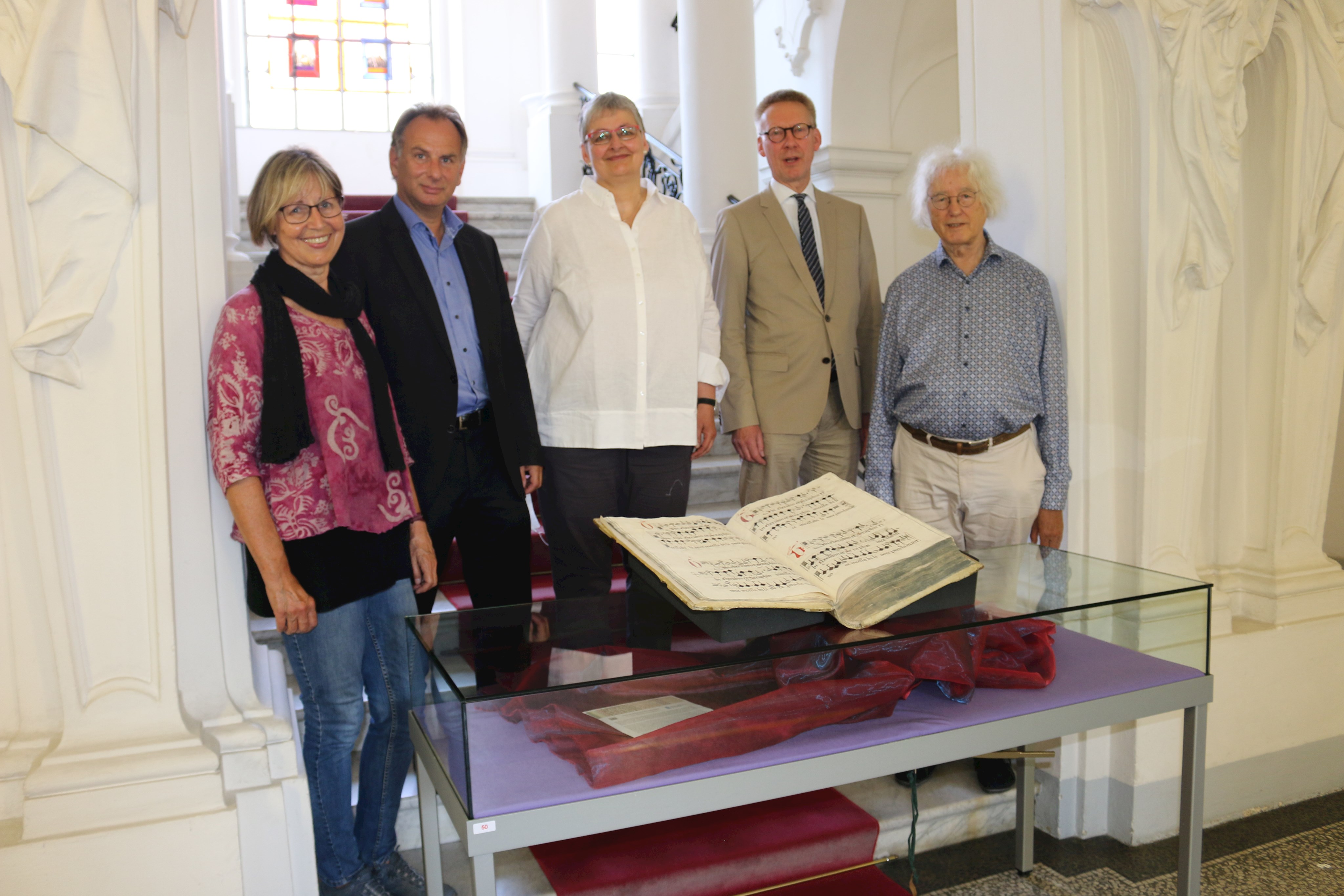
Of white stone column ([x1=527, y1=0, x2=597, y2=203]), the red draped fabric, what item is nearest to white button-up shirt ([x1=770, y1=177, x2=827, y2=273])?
the red draped fabric

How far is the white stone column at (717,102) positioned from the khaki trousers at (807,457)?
7.72ft

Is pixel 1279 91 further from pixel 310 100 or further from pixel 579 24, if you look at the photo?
pixel 310 100

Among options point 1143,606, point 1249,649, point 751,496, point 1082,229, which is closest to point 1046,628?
point 1143,606

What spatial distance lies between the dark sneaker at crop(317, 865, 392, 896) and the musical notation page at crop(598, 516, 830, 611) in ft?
3.50

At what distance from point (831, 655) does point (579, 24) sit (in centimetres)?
621

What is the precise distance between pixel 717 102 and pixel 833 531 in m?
3.87

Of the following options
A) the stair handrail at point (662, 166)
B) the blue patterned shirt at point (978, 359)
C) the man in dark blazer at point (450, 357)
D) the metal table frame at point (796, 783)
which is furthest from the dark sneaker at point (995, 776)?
the stair handrail at point (662, 166)

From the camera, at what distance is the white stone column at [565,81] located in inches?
261

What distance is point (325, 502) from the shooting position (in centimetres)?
191

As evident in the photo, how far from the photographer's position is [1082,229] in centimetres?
274

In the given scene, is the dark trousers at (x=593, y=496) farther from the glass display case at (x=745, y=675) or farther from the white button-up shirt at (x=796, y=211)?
the glass display case at (x=745, y=675)

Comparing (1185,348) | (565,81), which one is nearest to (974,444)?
(1185,348)

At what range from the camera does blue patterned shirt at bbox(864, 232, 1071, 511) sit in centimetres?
253

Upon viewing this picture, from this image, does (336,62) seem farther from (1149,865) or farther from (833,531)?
(1149,865)
